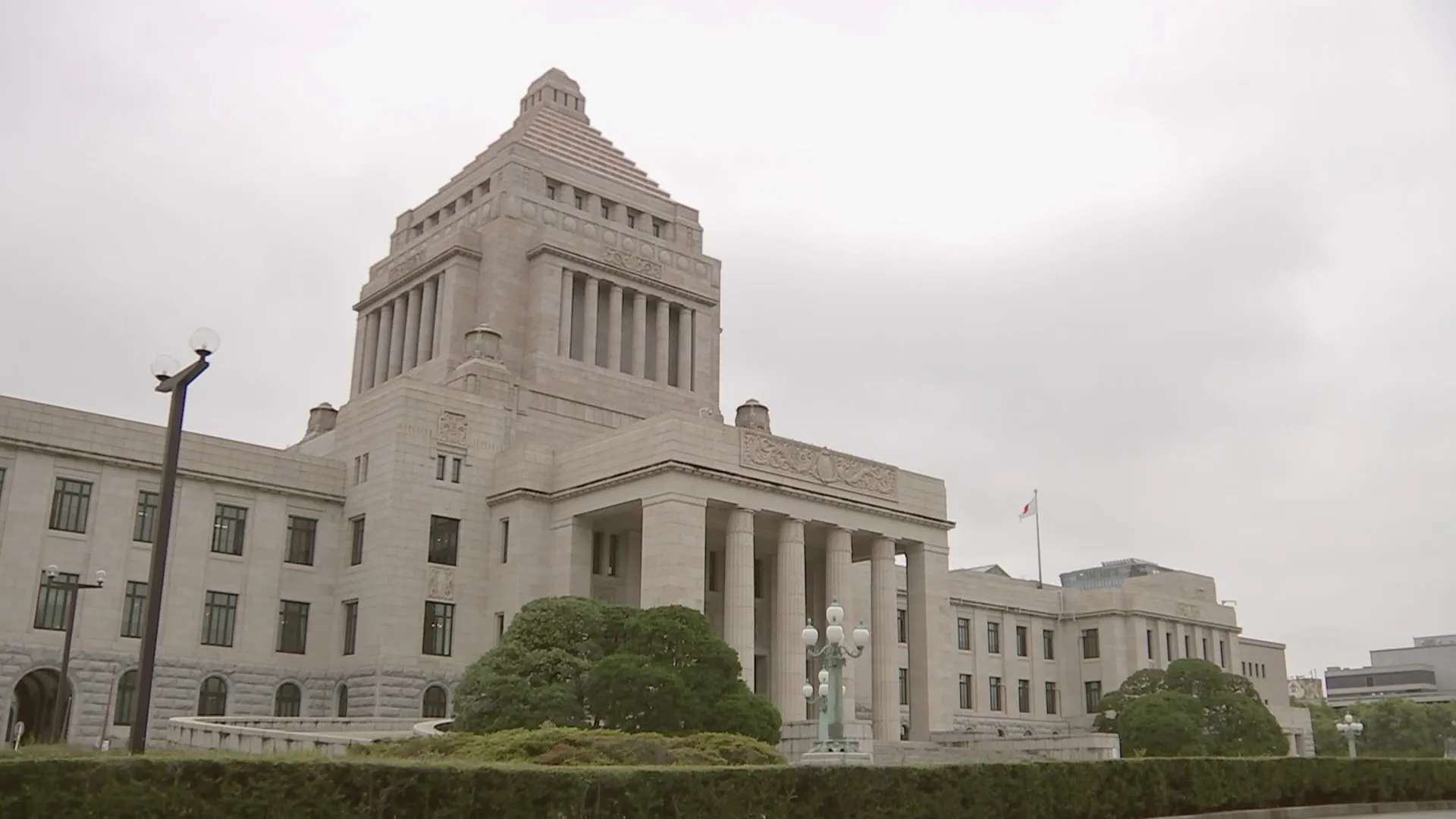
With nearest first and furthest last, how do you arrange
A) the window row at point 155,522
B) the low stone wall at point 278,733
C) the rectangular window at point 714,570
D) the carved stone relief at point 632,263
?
the low stone wall at point 278,733 < the window row at point 155,522 < the rectangular window at point 714,570 < the carved stone relief at point 632,263

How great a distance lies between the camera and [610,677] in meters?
34.1

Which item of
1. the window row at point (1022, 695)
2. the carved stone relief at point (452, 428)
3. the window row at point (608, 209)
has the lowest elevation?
the window row at point (1022, 695)

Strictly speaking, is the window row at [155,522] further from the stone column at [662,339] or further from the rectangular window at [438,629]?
the stone column at [662,339]

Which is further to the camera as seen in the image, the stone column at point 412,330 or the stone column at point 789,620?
the stone column at point 412,330

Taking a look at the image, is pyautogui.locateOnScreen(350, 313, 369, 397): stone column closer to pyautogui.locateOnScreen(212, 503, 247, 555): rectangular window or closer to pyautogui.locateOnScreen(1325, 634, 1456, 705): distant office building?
pyautogui.locateOnScreen(212, 503, 247, 555): rectangular window

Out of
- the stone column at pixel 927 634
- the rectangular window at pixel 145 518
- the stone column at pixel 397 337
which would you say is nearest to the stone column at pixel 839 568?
the stone column at pixel 927 634

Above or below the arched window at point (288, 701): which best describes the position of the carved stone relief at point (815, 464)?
above

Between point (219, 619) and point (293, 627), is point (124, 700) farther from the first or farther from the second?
point (293, 627)

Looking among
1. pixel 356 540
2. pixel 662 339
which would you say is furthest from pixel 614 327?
pixel 356 540

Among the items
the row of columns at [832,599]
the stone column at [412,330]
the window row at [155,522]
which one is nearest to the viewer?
the window row at [155,522]

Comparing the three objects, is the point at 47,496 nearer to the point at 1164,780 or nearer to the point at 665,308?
the point at 665,308

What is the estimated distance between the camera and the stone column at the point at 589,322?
5728 cm

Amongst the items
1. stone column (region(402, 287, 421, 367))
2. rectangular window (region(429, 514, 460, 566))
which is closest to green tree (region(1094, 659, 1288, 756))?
rectangular window (region(429, 514, 460, 566))

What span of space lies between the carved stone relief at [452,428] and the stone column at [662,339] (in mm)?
14248
